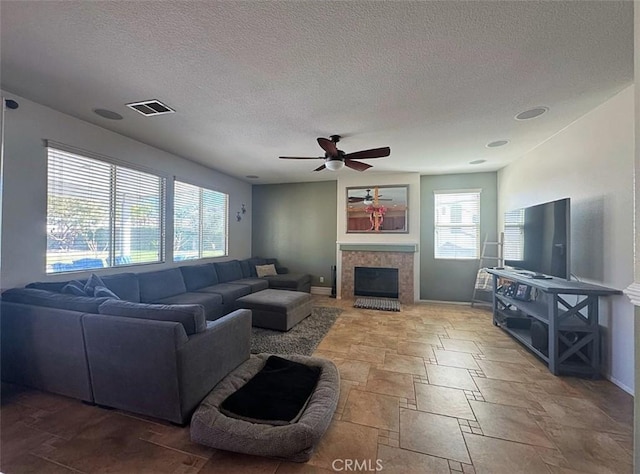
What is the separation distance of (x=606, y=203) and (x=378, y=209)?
3428 millimetres

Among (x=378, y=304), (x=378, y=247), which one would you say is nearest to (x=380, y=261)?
(x=378, y=247)

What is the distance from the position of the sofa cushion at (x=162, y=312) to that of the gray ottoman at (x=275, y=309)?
1775mm

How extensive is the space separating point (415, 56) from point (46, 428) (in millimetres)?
3735

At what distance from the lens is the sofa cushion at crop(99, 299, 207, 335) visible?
5.98 ft

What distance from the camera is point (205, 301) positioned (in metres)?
3.62

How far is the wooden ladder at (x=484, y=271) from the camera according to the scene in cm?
472

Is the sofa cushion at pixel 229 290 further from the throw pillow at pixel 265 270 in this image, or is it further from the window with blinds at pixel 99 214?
the throw pillow at pixel 265 270

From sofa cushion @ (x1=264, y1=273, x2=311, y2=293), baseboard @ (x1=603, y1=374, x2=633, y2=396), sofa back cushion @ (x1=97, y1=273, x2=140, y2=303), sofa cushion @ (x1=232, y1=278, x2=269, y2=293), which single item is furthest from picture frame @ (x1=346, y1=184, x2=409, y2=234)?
sofa back cushion @ (x1=97, y1=273, x2=140, y2=303)

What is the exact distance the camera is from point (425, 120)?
2898 mm

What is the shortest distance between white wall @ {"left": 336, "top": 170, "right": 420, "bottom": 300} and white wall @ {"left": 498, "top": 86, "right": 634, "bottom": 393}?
89.3 inches

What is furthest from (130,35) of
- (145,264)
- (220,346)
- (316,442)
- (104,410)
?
(145,264)

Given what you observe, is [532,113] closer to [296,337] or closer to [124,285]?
[296,337]

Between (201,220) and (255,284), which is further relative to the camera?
(201,220)

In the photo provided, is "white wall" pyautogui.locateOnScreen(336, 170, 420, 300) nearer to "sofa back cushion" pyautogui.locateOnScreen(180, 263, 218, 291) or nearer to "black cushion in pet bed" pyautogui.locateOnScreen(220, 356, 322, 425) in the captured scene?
"sofa back cushion" pyautogui.locateOnScreen(180, 263, 218, 291)
